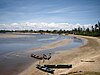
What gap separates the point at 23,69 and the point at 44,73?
4188 mm

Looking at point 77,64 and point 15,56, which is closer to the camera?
point 77,64

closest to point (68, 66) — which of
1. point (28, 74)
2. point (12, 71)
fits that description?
point (28, 74)

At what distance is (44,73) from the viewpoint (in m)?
20.1

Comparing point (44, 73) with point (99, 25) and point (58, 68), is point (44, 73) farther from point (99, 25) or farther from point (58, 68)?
point (99, 25)

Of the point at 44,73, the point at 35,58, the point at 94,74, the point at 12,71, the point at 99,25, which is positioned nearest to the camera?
the point at 94,74

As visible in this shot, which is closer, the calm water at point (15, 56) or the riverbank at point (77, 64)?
the riverbank at point (77, 64)

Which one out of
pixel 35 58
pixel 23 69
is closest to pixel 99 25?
pixel 35 58

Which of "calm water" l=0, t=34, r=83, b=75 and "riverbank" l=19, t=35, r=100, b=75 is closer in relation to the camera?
"riverbank" l=19, t=35, r=100, b=75

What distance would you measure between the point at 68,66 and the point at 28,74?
5820 millimetres

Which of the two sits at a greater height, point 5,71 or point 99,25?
point 99,25

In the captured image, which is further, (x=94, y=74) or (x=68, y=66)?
(x=68, y=66)

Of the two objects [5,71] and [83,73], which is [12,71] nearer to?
[5,71]

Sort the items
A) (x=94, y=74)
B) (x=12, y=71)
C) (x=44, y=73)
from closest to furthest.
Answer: (x=94, y=74) → (x=44, y=73) → (x=12, y=71)

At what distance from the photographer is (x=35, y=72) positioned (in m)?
21.0
